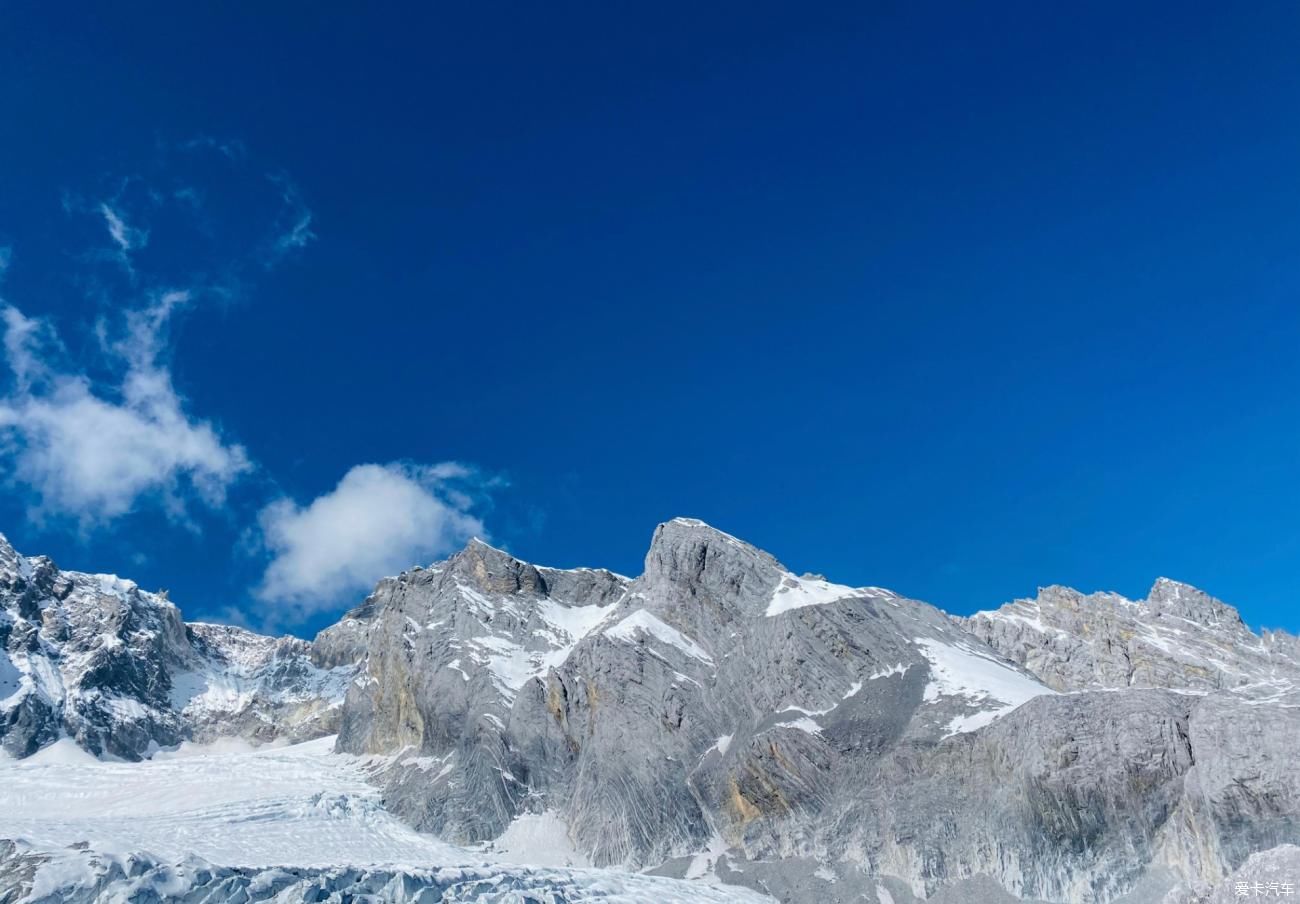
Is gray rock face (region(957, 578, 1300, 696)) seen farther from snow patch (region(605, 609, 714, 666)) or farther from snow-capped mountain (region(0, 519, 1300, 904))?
snow patch (region(605, 609, 714, 666))

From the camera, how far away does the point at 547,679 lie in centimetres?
11600

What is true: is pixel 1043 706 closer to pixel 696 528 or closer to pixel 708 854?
pixel 708 854

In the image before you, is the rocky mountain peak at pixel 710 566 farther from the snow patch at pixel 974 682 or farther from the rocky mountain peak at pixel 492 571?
the rocky mountain peak at pixel 492 571

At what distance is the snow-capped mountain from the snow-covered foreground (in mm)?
548

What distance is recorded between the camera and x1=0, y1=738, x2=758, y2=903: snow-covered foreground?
64.1 metres

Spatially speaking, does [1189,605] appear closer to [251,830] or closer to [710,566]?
[710,566]

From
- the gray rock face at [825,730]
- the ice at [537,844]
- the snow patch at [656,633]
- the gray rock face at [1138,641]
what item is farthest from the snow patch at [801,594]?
the gray rock face at [1138,641]

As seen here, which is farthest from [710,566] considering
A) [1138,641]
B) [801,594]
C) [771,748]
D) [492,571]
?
[1138,641]

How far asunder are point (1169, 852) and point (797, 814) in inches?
1228

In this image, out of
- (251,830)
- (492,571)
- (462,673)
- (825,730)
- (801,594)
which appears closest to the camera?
(825,730)

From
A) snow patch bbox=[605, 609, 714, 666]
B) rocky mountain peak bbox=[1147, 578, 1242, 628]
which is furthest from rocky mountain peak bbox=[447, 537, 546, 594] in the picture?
rocky mountain peak bbox=[1147, 578, 1242, 628]

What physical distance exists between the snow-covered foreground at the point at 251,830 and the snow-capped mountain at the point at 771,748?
0.55m

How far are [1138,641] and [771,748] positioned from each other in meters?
78.9

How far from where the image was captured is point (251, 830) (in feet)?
305
